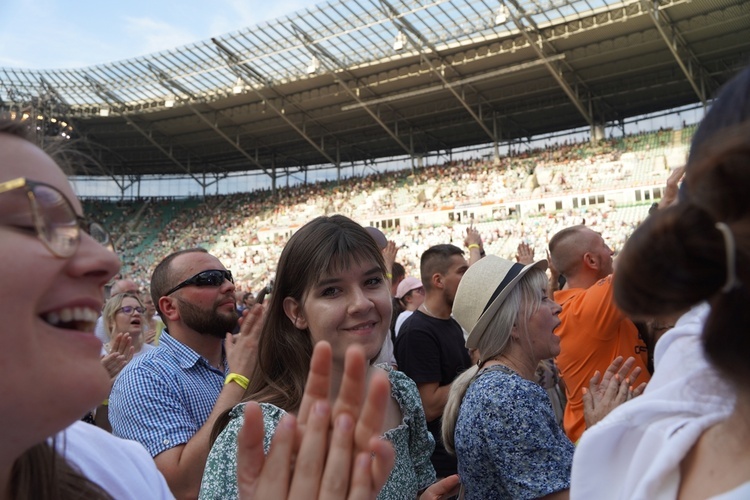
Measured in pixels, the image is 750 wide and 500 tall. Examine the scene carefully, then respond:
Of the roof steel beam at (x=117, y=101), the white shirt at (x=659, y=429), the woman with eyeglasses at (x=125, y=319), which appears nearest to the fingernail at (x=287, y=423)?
the white shirt at (x=659, y=429)

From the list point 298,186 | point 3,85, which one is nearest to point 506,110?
point 298,186

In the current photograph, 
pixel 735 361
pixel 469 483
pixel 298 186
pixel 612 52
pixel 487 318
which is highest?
pixel 612 52

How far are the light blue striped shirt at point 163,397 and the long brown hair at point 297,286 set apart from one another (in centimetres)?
51

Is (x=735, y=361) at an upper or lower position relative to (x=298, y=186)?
lower

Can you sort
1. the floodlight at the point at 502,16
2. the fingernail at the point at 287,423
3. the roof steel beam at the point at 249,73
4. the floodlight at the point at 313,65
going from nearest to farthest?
1. the fingernail at the point at 287,423
2. the floodlight at the point at 502,16
3. the floodlight at the point at 313,65
4. the roof steel beam at the point at 249,73

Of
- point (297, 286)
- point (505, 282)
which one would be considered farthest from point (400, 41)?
point (297, 286)

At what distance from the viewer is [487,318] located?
288 cm

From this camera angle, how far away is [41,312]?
3.40 feet

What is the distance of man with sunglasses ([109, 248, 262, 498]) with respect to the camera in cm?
265

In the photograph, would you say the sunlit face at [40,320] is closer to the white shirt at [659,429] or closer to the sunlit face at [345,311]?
the white shirt at [659,429]

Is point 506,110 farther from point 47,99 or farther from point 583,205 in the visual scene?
point 47,99

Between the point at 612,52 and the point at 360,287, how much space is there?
90.0 ft

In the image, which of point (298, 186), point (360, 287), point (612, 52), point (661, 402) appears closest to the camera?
point (661, 402)

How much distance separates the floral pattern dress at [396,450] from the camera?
1.90 metres
